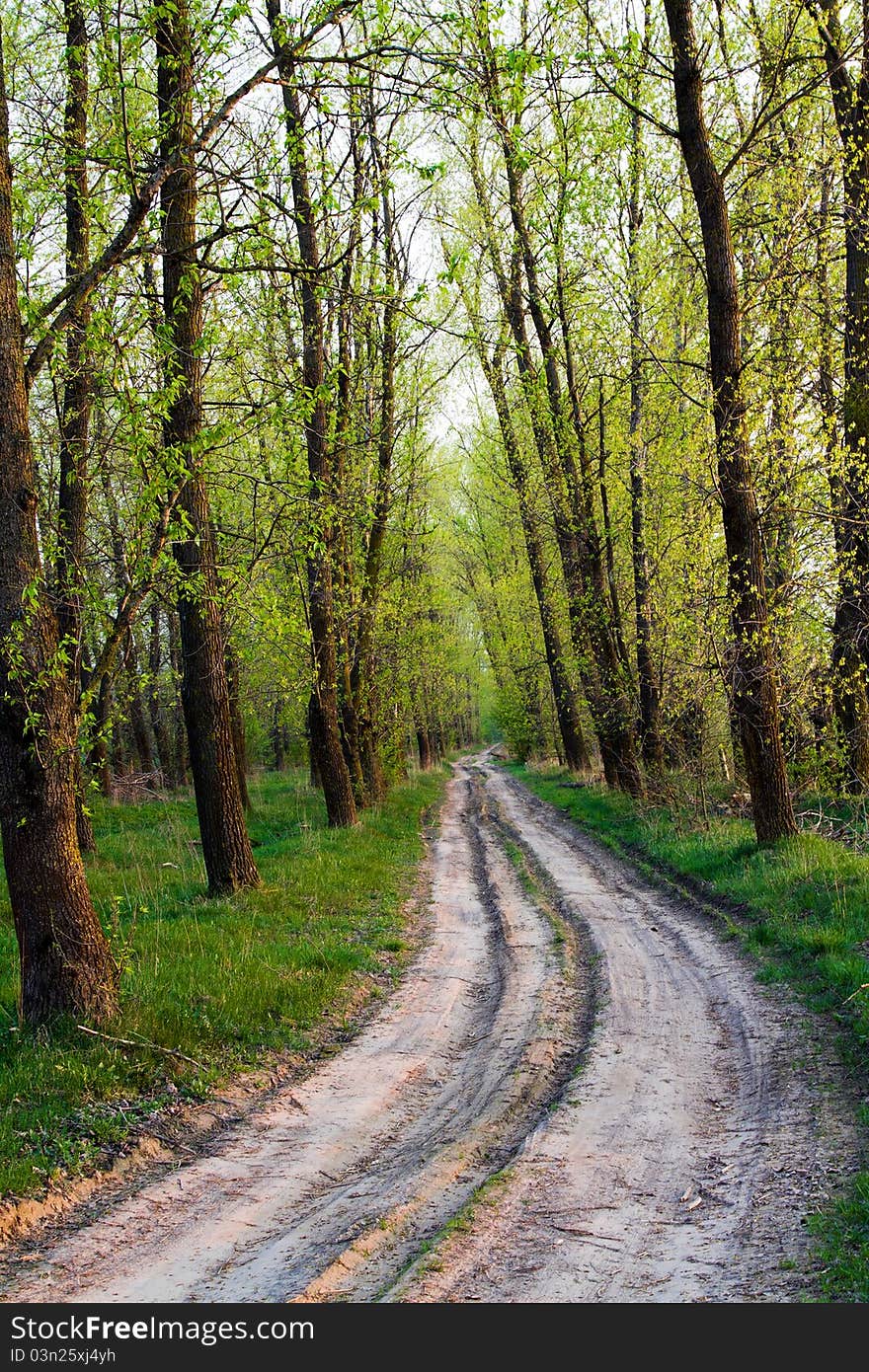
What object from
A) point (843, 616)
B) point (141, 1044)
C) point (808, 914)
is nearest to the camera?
point (141, 1044)

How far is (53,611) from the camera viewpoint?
6867mm

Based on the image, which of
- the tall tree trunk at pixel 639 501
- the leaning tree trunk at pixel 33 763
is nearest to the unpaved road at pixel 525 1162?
the leaning tree trunk at pixel 33 763

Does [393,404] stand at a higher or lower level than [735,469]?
higher

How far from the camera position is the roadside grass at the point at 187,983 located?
574 cm

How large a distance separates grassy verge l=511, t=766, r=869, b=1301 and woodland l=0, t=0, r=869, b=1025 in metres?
1.00

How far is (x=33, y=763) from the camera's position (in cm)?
659

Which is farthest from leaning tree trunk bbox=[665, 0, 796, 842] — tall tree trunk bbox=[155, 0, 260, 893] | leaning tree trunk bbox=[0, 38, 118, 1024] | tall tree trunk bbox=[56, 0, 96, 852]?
leaning tree trunk bbox=[0, 38, 118, 1024]

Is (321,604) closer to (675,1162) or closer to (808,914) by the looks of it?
(808,914)

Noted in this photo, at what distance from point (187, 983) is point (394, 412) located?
16.0 m

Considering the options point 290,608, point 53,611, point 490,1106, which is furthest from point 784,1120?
point 290,608

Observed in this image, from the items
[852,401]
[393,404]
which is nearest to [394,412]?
[393,404]

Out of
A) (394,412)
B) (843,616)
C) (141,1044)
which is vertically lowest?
(141,1044)
